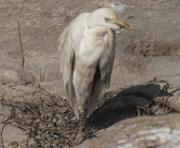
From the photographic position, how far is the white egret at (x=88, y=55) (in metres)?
5.78

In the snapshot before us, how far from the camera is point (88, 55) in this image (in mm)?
5918

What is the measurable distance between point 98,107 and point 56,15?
76.3 inches

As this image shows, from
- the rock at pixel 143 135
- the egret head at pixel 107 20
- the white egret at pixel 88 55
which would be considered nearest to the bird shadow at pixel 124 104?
the white egret at pixel 88 55

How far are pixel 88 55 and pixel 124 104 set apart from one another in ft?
2.86

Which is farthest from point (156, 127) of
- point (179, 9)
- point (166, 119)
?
point (179, 9)

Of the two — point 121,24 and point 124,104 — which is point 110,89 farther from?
point 121,24

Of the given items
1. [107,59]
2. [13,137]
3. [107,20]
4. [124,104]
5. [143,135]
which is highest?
[107,20]

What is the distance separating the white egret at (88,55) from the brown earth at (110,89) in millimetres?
252

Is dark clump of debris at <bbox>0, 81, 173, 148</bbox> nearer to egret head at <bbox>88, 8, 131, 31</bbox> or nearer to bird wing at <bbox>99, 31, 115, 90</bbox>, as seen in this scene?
bird wing at <bbox>99, 31, 115, 90</bbox>

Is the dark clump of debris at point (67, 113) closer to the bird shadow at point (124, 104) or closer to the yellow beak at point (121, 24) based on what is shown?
the bird shadow at point (124, 104)

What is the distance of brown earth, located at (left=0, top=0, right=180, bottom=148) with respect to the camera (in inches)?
239

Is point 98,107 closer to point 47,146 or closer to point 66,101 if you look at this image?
point 66,101

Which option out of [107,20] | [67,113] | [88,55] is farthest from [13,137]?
[107,20]

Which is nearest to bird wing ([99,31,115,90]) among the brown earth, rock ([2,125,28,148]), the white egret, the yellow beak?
the white egret
